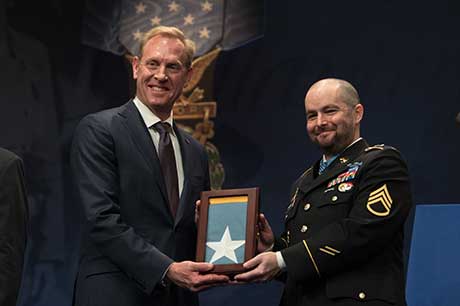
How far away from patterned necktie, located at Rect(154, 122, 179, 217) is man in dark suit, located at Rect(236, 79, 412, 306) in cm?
40

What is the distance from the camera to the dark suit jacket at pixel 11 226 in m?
2.30

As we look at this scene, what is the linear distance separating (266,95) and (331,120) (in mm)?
2022

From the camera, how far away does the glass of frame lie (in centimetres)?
269

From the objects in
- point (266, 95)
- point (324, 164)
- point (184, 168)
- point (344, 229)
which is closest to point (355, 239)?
point (344, 229)

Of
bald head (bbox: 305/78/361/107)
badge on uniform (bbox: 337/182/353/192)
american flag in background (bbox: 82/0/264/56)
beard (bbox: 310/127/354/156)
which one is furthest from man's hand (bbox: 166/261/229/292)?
american flag in background (bbox: 82/0/264/56)

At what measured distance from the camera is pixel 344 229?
8.55ft

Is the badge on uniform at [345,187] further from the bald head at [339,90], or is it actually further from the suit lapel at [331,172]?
the bald head at [339,90]

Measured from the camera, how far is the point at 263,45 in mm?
4906

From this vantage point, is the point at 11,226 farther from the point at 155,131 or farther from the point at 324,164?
the point at 324,164

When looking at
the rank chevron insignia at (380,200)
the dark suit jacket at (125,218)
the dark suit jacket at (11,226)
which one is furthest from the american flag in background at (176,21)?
the dark suit jacket at (11,226)

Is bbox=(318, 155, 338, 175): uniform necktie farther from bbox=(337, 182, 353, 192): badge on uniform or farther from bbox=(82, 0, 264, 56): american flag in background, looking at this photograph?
bbox=(82, 0, 264, 56): american flag in background

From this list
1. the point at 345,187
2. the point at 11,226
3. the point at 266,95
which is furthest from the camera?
the point at 266,95

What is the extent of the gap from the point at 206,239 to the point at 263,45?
234cm

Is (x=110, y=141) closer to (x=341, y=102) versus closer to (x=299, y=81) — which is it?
(x=341, y=102)
